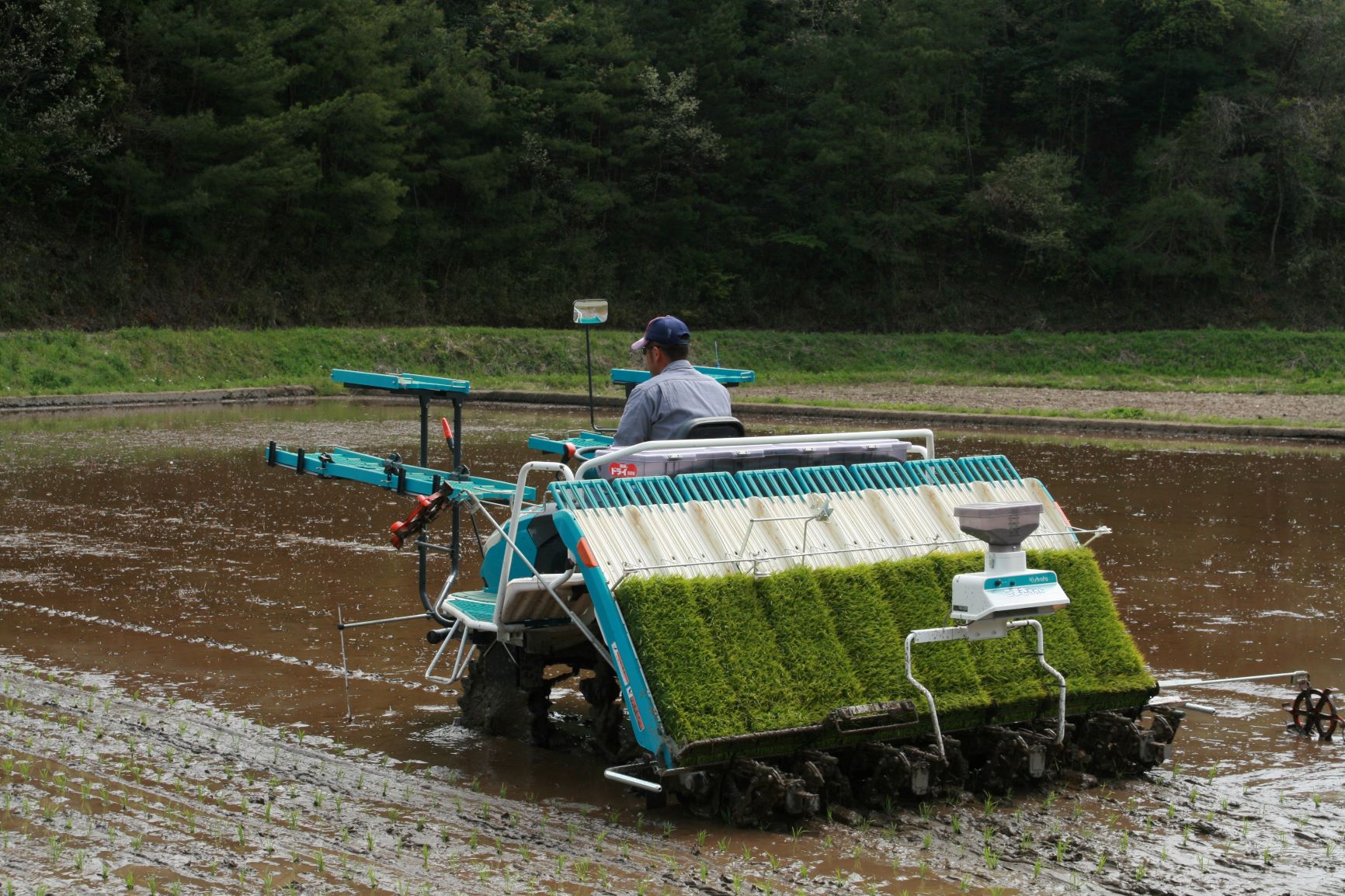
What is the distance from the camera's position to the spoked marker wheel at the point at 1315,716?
6.21 metres

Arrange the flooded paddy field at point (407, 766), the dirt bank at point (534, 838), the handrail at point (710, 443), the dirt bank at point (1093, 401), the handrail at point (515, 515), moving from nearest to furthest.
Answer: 1. the dirt bank at point (534, 838)
2. the flooded paddy field at point (407, 766)
3. the handrail at point (515, 515)
4. the handrail at point (710, 443)
5. the dirt bank at point (1093, 401)

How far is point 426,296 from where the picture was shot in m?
44.8

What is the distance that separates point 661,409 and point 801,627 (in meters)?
1.31

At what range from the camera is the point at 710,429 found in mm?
6227

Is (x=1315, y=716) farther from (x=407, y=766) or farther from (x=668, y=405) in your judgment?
(x=407, y=766)

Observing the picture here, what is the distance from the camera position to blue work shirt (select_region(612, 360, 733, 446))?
6277 millimetres

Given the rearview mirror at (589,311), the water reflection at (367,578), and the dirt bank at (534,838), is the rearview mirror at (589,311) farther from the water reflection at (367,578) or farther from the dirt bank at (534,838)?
the dirt bank at (534,838)

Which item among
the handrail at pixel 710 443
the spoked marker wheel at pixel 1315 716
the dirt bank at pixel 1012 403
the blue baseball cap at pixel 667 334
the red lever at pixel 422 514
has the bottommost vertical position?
the spoked marker wheel at pixel 1315 716

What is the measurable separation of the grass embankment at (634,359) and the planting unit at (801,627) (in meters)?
22.0

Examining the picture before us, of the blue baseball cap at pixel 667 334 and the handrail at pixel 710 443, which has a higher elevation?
the blue baseball cap at pixel 667 334

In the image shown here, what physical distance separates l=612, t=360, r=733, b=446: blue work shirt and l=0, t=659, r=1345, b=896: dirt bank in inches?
64.1

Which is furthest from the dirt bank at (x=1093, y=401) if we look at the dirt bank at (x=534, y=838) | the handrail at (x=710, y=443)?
the dirt bank at (x=534, y=838)

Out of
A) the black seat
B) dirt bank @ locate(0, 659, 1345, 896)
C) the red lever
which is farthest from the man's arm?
dirt bank @ locate(0, 659, 1345, 896)

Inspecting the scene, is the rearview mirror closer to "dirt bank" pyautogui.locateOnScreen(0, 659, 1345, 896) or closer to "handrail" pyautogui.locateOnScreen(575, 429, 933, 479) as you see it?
"handrail" pyautogui.locateOnScreen(575, 429, 933, 479)
